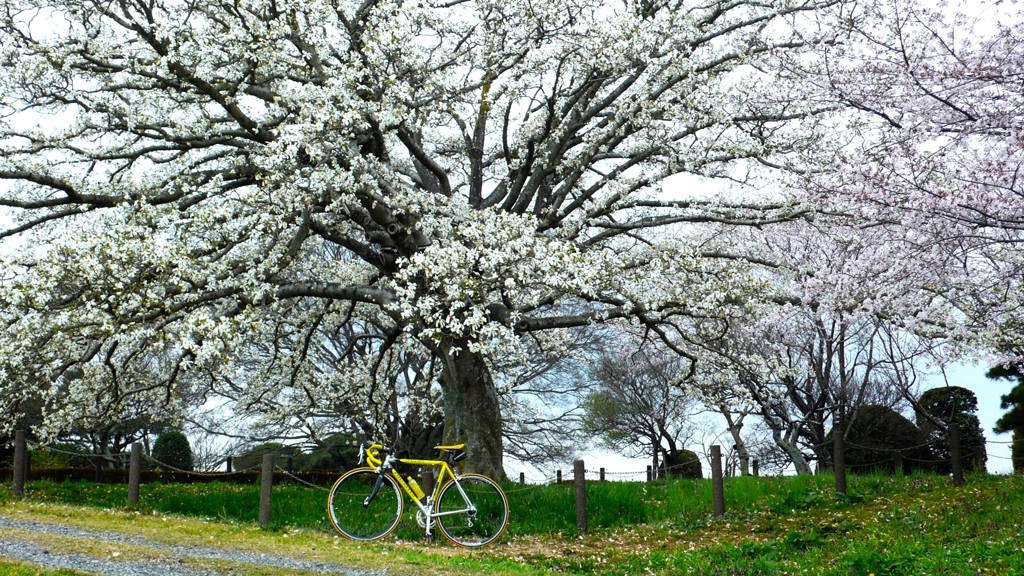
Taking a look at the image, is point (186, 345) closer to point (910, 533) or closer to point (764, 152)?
point (910, 533)

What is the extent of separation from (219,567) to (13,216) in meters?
9.13

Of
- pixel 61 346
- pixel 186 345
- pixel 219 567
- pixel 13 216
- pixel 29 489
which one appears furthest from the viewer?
A: pixel 29 489

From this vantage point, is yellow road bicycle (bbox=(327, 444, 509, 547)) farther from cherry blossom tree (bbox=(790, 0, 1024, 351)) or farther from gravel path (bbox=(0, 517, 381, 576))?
cherry blossom tree (bbox=(790, 0, 1024, 351))

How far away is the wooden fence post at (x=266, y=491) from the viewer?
11882 millimetres

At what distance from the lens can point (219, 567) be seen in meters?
8.23

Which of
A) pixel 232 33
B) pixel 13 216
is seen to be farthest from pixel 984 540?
pixel 13 216

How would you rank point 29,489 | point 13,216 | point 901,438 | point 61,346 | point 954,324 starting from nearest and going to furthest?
point 61,346 < point 954,324 < point 13,216 < point 29,489 < point 901,438

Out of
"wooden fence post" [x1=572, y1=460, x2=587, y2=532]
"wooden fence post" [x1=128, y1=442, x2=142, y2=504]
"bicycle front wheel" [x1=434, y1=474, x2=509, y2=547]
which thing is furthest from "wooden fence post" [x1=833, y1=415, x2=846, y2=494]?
"wooden fence post" [x1=128, y1=442, x2=142, y2=504]

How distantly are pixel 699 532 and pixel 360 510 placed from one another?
15.9ft

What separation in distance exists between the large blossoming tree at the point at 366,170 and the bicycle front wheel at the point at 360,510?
215 centimetres

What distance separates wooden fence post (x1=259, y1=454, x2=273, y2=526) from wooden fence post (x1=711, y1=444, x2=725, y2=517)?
653cm

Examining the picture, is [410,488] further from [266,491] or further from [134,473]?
[134,473]

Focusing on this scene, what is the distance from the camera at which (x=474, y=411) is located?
15266 mm

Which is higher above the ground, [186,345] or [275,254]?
[275,254]
